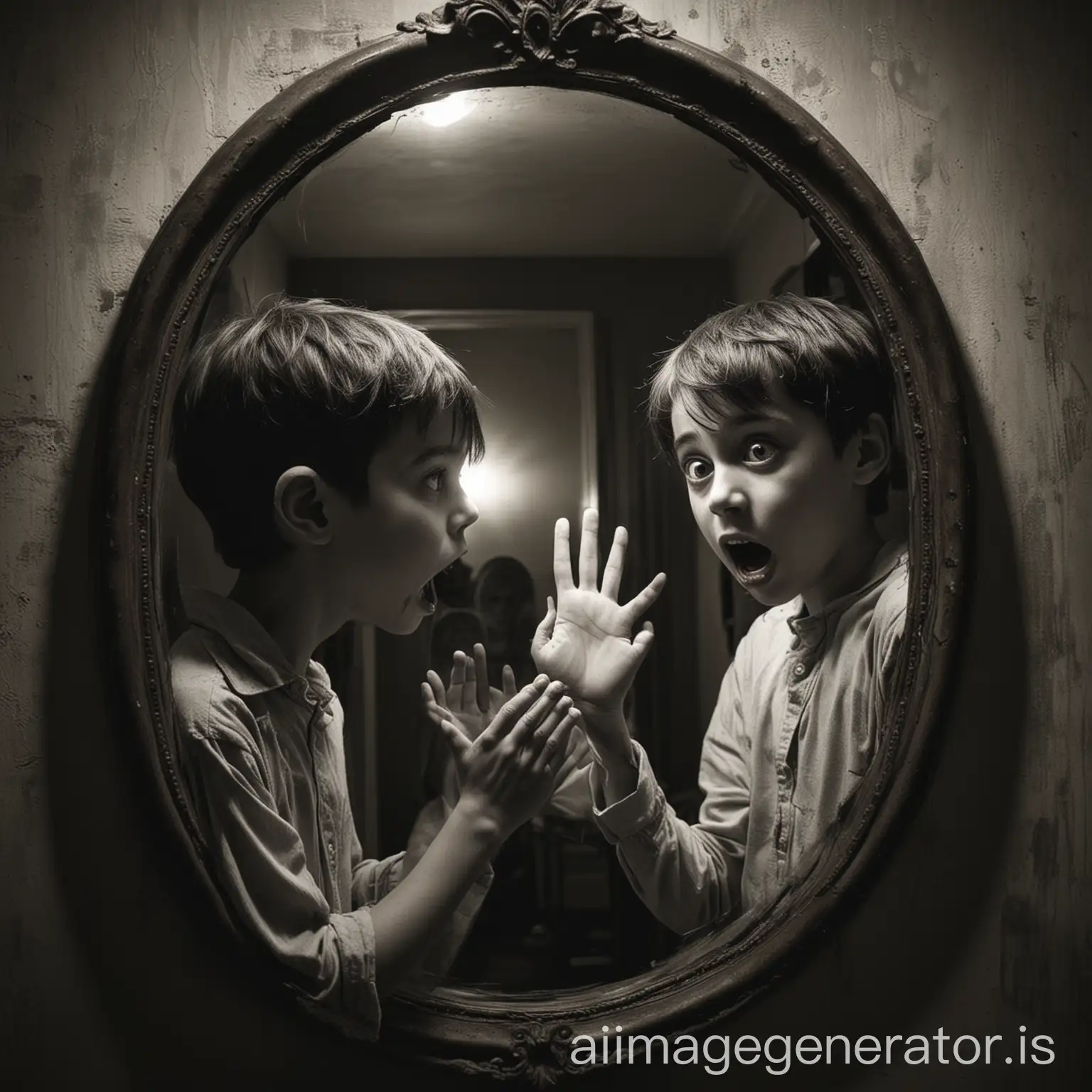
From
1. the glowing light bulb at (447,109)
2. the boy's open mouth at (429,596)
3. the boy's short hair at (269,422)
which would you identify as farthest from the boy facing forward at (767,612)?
the glowing light bulb at (447,109)

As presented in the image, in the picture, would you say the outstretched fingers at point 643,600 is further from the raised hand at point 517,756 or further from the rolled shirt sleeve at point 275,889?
the rolled shirt sleeve at point 275,889

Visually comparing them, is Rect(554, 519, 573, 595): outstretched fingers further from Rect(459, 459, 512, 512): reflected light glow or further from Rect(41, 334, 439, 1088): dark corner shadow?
Rect(41, 334, 439, 1088): dark corner shadow

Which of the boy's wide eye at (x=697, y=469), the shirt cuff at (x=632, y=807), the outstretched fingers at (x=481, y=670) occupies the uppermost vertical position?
the boy's wide eye at (x=697, y=469)

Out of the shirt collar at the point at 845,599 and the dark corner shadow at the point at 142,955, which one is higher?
the shirt collar at the point at 845,599

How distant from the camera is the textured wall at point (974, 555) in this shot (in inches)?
36.9

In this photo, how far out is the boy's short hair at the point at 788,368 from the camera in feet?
3.12

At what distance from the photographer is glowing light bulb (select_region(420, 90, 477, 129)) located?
0.97 metres

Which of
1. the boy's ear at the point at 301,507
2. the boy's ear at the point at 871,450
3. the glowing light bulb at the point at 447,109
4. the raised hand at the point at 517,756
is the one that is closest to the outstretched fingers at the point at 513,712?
the raised hand at the point at 517,756

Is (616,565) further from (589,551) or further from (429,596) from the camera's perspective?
(429,596)

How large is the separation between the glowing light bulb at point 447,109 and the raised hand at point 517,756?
0.53 metres

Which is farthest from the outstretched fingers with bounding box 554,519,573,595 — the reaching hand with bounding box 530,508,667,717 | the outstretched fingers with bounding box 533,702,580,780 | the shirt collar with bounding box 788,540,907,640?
the shirt collar with bounding box 788,540,907,640

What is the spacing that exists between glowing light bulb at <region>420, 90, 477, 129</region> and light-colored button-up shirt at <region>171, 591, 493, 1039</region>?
1.61 ft

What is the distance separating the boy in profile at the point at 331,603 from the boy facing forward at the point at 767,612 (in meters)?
0.08

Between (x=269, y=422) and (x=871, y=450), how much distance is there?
561mm
